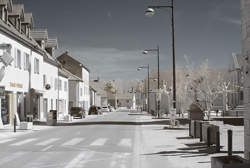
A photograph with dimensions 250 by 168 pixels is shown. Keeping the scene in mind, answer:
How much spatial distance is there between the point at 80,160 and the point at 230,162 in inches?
220

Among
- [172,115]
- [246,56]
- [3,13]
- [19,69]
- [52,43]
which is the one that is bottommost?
[172,115]

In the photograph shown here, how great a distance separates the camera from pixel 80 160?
1105 centimetres

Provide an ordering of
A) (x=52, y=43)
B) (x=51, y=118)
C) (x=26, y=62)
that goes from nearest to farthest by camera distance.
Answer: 1. (x=51, y=118)
2. (x=26, y=62)
3. (x=52, y=43)

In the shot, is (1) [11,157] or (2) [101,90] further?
(2) [101,90]

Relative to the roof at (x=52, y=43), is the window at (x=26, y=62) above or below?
below

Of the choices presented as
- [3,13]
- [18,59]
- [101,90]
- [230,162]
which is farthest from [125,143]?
[101,90]

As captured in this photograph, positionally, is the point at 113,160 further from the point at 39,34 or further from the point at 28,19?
the point at 39,34

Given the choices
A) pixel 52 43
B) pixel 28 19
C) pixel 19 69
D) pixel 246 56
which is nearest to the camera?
pixel 246 56

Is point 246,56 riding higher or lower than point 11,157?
higher

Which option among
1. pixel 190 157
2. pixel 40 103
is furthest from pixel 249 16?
pixel 40 103

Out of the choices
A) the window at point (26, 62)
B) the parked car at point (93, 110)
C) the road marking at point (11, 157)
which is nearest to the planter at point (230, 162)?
the road marking at point (11, 157)

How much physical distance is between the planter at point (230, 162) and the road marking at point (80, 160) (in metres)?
4.39

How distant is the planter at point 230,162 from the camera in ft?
18.7

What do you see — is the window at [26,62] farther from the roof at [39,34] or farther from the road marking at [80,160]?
the road marking at [80,160]
